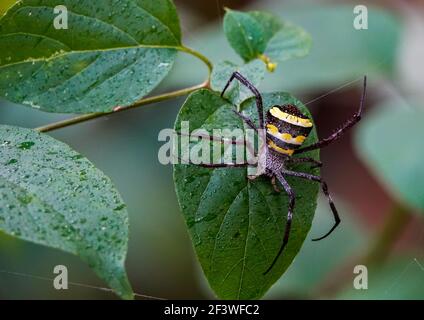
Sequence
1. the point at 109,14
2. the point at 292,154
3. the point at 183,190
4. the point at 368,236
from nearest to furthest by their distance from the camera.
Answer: the point at 183,190, the point at 109,14, the point at 292,154, the point at 368,236

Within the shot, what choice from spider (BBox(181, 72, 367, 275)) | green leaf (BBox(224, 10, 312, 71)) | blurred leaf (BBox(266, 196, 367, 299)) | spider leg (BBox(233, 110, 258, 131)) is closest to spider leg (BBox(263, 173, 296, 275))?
spider (BBox(181, 72, 367, 275))

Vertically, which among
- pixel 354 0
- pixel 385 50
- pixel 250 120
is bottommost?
pixel 250 120

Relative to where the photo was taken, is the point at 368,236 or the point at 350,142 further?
the point at 350,142

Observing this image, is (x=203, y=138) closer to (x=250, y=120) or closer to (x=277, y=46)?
(x=250, y=120)

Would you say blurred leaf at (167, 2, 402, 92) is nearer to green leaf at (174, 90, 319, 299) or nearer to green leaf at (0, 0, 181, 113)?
green leaf at (0, 0, 181, 113)

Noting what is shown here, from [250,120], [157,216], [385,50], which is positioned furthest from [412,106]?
[250,120]

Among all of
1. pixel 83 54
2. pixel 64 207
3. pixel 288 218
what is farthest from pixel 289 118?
pixel 64 207

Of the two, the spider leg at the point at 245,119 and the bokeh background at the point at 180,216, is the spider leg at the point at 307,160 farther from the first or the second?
the bokeh background at the point at 180,216
